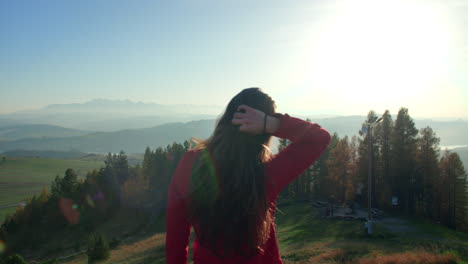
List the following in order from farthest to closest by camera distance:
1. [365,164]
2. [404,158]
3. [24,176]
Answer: [24,176] → [365,164] → [404,158]

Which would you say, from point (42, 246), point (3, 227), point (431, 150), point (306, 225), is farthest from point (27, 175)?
point (431, 150)

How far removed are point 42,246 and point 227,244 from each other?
51495mm

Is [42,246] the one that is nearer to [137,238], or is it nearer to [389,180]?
[137,238]

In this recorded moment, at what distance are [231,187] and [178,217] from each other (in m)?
0.49

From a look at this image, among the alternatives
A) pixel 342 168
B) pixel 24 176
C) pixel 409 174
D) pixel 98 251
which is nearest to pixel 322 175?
pixel 342 168

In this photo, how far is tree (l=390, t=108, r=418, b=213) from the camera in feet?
113

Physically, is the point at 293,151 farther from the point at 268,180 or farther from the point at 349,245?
the point at 349,245

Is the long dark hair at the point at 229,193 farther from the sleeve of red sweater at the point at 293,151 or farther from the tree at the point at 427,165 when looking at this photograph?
the tree at the point at 427,165

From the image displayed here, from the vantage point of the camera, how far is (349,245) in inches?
650

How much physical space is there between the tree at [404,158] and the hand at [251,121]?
3740 cm

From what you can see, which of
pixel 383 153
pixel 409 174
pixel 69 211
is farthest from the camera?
pixel 69 211

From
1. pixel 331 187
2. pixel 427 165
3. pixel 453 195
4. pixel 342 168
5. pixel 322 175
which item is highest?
pixel 427 165

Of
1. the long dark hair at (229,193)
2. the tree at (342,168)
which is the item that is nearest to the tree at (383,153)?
the tree at (342,168)

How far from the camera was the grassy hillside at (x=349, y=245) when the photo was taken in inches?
508
